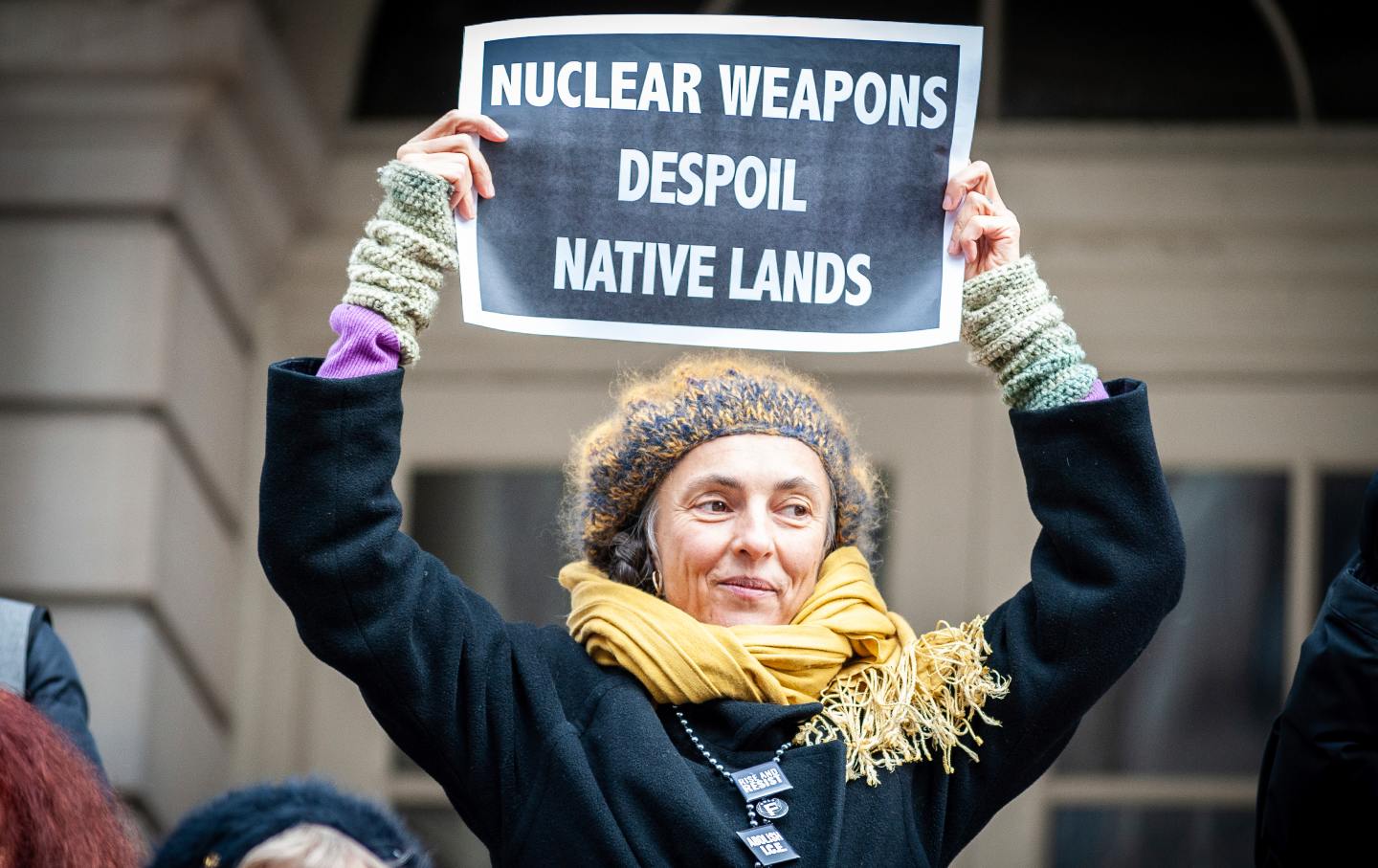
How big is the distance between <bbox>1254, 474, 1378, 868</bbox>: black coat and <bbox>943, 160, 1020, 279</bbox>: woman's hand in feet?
1.89

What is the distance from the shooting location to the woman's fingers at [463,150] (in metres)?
2.66

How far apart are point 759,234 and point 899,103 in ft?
0.86

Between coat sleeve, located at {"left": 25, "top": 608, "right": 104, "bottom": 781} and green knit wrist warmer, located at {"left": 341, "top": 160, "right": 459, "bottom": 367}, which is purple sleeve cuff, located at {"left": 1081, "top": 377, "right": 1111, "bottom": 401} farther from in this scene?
coat sleeve, located at {"left": 25, "top": 608, "right": 104, "bottom": 781}

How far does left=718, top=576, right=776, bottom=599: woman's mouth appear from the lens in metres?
2.66

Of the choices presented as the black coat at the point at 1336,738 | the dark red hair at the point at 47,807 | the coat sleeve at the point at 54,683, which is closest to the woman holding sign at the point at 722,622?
the black coat at the point at 1336,738

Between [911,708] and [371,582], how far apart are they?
2.35ft

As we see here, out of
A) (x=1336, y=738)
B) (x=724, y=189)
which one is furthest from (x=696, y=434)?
(x=1336, y=738)

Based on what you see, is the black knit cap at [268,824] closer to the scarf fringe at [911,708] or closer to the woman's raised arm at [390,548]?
the woman's raised arm at [390,548]

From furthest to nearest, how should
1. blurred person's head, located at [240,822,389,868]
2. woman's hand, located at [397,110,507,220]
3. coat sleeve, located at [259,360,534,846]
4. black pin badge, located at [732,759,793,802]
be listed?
woman's hand, located at [397,110,507,220]
black pin badge, located at [732,759,793,802]
coat sleeve, located at [259,360,534,846]
blurred person's head, located at [240,822,389,868]

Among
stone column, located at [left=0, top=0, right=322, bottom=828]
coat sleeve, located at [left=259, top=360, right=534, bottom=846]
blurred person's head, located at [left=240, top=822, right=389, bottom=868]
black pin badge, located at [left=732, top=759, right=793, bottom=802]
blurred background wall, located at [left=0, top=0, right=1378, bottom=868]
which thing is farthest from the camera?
blurred background wall, located at [left=0, top=0, right=1378, bottom=868]

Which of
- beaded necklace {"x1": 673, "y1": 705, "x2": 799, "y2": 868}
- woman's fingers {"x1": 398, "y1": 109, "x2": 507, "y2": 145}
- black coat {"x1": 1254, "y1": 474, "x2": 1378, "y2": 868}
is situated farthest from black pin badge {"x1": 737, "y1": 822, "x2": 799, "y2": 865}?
woman's fingers {"x1": 398, "y1": 109, "x2": 507, "y2": 145}

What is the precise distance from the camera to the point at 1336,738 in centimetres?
246

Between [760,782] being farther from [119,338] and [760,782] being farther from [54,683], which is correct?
[119,338]

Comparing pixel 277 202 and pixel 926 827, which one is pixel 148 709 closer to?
pixel 277 202
